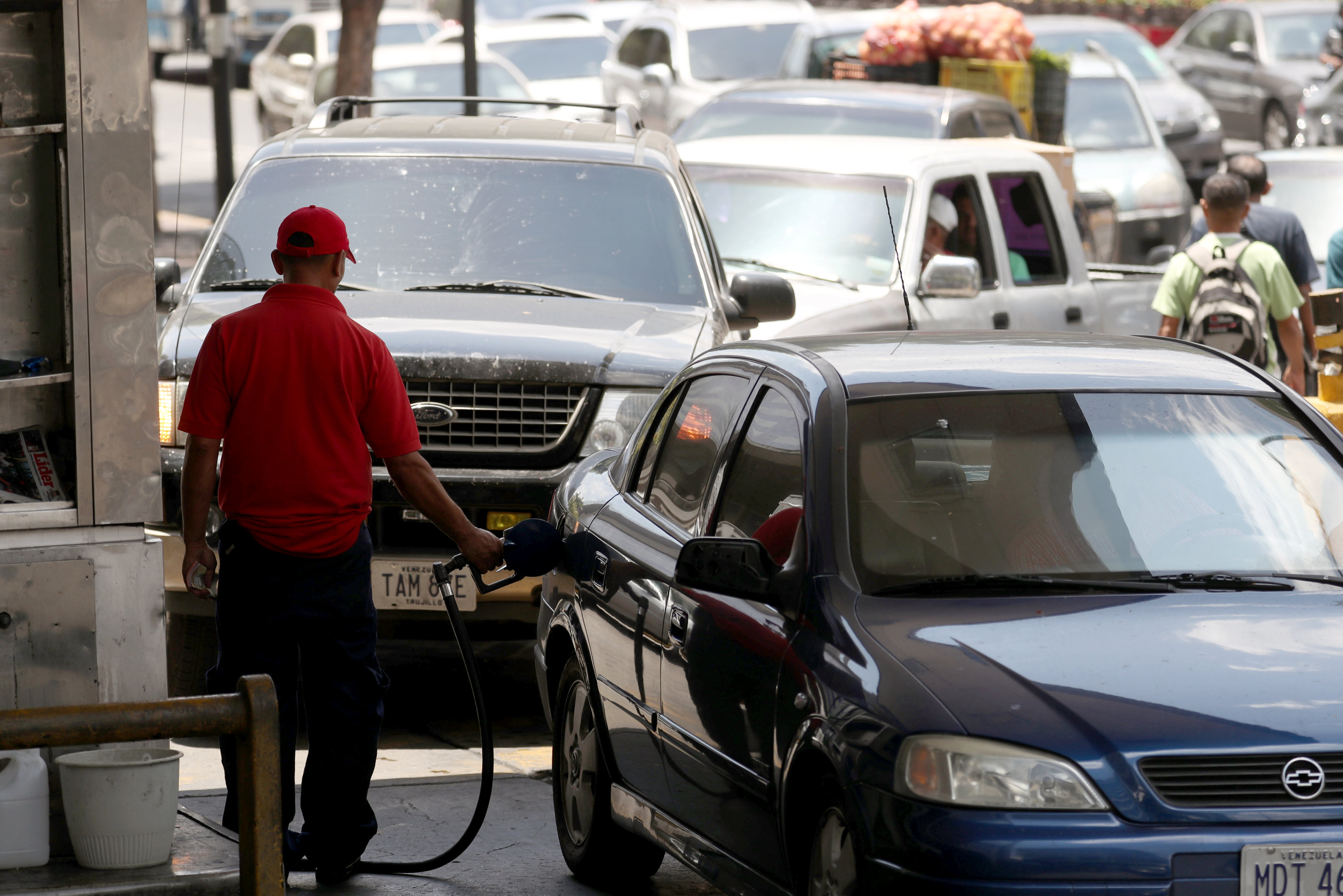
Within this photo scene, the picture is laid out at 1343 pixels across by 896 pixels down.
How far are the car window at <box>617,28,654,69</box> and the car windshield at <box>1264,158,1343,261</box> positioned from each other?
11.0 meters

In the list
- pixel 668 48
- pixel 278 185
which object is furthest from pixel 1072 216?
pixel 668 48

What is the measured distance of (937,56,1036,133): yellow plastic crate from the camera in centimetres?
1706

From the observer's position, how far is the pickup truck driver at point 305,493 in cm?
551

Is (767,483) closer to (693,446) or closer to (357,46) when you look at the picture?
(693,446)

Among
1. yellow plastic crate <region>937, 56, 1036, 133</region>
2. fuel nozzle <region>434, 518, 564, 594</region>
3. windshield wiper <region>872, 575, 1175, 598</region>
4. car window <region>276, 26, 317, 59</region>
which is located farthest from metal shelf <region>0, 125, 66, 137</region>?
car window <region>276, 26, 317, 59</region>

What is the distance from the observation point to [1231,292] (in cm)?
941

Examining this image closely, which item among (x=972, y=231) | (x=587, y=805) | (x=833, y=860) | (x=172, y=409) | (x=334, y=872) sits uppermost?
(x=972, y=231)

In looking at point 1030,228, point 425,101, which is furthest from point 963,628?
point 1030,228

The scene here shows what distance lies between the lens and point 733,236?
37.0 ft

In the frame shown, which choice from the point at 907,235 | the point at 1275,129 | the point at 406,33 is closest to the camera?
the point at 907,235

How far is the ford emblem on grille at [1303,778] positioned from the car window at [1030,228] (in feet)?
26.4

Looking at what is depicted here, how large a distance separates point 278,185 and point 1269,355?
4535 millimetres

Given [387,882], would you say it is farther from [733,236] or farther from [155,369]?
[733,236]

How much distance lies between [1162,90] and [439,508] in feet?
66.4
